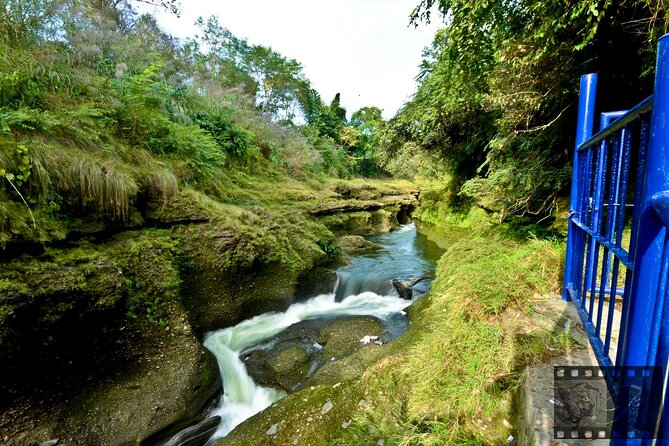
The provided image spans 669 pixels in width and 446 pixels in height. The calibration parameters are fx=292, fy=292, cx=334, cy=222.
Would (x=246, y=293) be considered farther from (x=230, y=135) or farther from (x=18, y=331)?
(x=230, y=135)

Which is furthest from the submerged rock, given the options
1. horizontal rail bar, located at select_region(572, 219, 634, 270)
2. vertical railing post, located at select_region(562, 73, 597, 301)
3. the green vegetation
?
horizontal rail bar, located at select_region(572, 219, 634, 270)

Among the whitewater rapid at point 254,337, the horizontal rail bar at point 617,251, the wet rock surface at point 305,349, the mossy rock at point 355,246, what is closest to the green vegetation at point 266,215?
the whitewater rapid at point 254,337

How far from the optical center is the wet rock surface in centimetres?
389

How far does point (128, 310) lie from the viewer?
3.66m

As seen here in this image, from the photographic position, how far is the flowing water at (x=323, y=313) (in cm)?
362

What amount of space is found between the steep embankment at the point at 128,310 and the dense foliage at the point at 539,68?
Result: 4.28 m

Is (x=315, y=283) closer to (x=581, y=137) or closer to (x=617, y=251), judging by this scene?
(x=581, y=137)

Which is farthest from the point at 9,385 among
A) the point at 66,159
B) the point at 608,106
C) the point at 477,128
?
the point at 477,128

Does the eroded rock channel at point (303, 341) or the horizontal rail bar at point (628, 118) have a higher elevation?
the horizontal rail bar at point (628, 118)

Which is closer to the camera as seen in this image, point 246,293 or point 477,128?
point 246,293

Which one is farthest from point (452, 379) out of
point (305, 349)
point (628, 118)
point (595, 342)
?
point (305, 349)

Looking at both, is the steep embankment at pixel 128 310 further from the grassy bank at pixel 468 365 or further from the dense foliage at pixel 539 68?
the dense foliage at pixel 539 68

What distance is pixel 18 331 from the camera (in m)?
2.82

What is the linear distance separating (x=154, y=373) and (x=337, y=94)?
104ft
